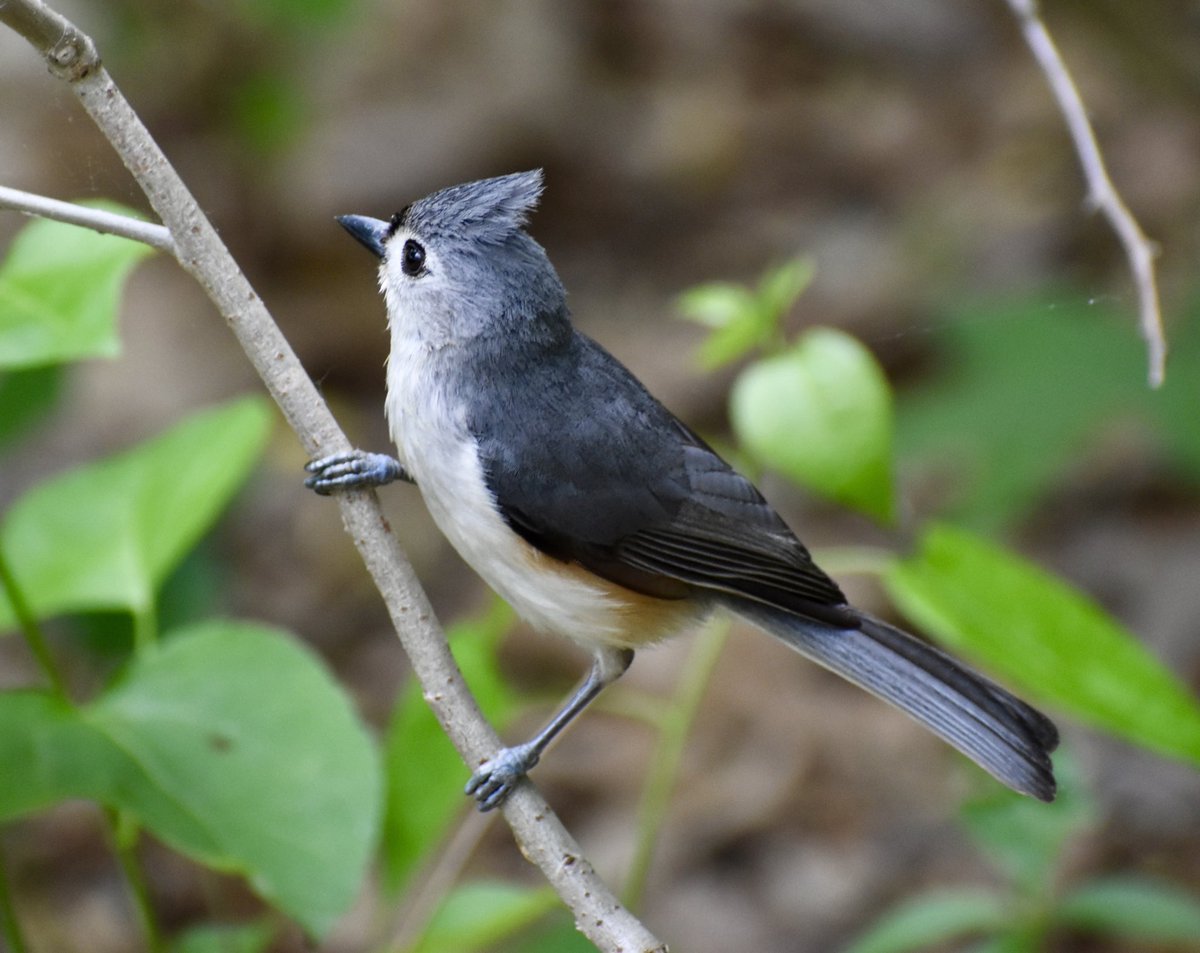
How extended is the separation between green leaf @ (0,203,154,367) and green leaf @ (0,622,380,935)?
48 centimetres

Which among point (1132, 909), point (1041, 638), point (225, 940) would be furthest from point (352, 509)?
point (1132, 909)

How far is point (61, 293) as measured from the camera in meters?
1.99

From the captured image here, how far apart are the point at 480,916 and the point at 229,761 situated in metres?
0.59

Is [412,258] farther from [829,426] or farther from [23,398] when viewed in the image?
[23,398]

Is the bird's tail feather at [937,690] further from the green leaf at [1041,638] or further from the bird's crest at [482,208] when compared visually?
the bird's crest at [482,208]

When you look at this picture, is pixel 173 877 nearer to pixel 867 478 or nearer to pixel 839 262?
pixel 867 478

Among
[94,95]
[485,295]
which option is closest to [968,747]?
[485,295]

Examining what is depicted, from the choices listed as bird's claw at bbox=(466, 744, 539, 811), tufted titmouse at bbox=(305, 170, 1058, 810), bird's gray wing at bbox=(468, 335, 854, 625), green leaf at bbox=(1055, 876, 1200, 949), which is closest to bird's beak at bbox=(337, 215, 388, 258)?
tufted titmouse at bbox=(305, 170, 1058, 810)

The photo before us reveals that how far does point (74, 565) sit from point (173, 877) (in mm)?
2042

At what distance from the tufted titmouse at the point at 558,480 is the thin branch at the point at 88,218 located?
56 centimetres

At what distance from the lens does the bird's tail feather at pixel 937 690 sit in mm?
2051

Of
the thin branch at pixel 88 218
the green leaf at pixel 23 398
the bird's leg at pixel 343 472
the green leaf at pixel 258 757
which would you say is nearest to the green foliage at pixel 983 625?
the bird's leg at pixel 343 472

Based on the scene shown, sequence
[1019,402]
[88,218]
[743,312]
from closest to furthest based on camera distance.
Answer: [88,218], [743,312], [1019,402]

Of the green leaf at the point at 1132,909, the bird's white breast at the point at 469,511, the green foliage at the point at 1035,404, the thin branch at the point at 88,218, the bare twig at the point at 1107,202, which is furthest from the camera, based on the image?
the green foliage at the point at 1035,404
